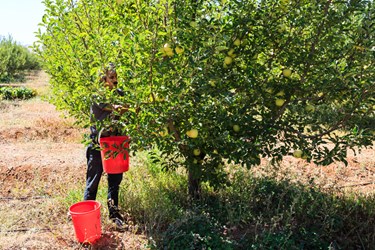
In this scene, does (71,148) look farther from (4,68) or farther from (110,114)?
(4,68)

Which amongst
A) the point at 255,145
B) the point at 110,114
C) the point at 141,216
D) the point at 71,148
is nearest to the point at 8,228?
the point at 141,216

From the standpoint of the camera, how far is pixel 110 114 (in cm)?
299

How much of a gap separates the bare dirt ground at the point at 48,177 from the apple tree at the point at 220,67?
112cm

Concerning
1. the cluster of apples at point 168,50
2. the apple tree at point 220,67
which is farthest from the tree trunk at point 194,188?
the cluster of apples at point 168,50

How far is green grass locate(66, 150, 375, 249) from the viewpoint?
3.02 metres

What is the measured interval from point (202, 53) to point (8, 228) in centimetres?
261

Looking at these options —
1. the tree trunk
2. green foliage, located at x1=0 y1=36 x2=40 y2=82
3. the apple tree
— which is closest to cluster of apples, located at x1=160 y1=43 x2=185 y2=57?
the apple tree

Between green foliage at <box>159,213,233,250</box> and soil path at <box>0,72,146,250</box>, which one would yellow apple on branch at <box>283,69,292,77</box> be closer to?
green foliage at <box>159,213,233,250</box>

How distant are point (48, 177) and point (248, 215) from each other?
2924mm

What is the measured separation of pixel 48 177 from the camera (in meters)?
4.77

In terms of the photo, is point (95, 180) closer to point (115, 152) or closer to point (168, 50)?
point (115, 152)

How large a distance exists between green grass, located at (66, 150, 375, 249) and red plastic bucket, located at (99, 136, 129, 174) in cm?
55

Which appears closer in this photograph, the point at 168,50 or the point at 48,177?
the point at 168,50

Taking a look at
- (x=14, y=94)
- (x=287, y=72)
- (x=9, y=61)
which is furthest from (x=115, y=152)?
(x=9, y=61)
